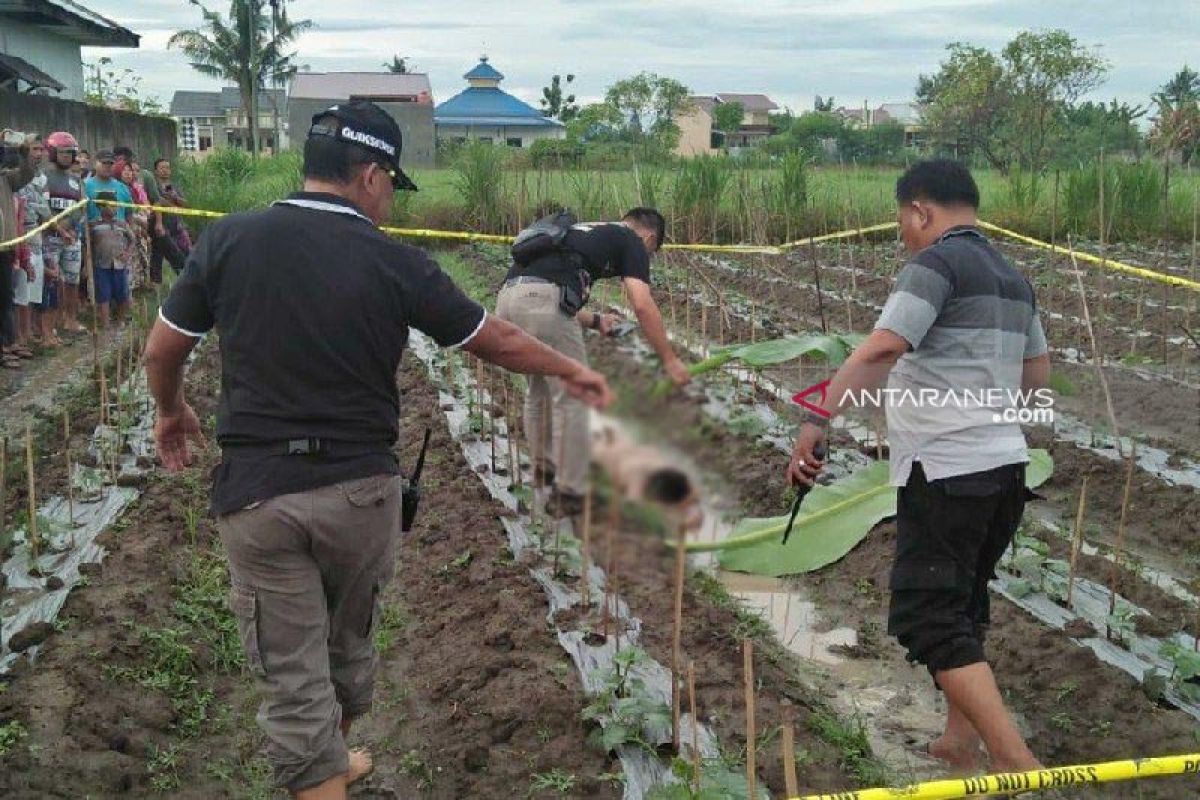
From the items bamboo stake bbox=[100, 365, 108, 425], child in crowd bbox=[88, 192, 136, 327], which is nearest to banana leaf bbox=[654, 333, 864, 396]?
bamboo stake bbox=[100, 365, 108, 425]

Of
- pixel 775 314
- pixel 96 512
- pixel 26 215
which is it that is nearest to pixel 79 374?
pixel 26 215

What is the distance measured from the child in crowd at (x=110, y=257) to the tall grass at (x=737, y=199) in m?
4.83

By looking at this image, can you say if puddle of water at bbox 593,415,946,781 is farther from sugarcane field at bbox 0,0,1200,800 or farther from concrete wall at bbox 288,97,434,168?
concrete wall at bbox 288,97,434,168

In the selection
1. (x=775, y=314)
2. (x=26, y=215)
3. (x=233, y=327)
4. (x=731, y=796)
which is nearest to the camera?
A: (x=233, y=327)

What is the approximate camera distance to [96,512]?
17.5ft

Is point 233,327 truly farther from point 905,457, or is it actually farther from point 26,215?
point 26,215

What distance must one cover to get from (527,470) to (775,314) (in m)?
4.68

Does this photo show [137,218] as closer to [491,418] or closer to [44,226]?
[44,226]

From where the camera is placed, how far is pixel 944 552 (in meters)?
3.01

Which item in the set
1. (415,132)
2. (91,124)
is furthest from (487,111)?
(91,124)

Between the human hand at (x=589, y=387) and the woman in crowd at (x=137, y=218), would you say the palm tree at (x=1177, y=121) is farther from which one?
the human hand at (x=589, y=387)

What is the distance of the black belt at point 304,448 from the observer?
243 cm

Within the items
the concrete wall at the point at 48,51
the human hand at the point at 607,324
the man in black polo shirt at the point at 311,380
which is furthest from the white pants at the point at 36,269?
the concrete wall at the point at 48,51

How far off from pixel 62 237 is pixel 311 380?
751 centimetres
